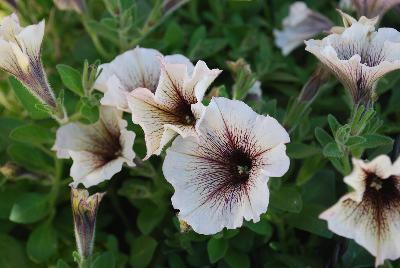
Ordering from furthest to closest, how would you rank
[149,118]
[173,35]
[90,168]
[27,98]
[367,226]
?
[173,35]
[27,98]
[90,168]
[149,118]
[367,226]

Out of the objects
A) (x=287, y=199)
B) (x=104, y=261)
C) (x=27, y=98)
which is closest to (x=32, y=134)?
(x=27, y=98)

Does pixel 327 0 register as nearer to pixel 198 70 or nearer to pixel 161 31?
pixel 161 31

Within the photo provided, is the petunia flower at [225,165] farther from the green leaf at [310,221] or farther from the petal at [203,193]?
the green leaf at [310,221]

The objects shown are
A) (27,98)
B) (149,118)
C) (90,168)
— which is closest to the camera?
(149,118)

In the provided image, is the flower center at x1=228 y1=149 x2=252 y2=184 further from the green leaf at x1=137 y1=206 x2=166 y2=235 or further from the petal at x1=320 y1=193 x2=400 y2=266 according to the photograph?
the green leaf at x1=137 y1=206 x2=166 y2=235

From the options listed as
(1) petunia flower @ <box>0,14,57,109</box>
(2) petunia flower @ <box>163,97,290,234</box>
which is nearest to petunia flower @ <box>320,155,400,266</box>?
(2) petunia flower @ <box>163,97,290,234</box>

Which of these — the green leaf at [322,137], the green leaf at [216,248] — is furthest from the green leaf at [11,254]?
the green leaf at [322,137]

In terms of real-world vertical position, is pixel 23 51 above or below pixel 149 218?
above

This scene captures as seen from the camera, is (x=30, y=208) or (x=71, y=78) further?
(x=30, y=208)

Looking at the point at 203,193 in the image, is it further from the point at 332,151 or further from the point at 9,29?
the point at 9,29
